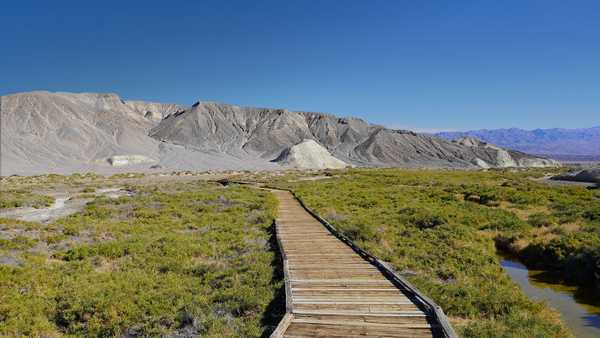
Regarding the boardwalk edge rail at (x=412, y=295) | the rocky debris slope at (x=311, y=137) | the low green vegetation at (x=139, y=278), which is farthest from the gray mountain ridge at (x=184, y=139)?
the boardwalk edge rail at (x=412, y=295)

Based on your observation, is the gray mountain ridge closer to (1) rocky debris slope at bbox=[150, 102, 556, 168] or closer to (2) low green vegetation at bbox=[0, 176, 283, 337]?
(1) rocky debris slope at bbox=[150, 102, 556, 168]

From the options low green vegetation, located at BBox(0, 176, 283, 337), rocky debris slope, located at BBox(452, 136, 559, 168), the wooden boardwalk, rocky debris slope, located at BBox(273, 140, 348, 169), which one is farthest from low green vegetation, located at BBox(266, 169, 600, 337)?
rocky debris slope, located at BBox(452, 136, 559, 168)

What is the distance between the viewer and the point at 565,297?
11.2 m

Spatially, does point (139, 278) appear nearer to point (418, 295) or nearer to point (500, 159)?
point (418, 295)

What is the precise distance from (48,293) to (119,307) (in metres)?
2.72

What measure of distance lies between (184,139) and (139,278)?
4993 inches

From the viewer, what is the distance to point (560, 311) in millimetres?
10227

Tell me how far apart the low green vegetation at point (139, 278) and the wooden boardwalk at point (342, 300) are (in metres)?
0.68

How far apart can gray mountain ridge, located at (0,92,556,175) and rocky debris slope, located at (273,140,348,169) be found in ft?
8.08

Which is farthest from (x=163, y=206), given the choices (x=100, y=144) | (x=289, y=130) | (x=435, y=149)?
(x=435, y=149)

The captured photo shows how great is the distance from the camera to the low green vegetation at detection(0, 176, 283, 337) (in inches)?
316

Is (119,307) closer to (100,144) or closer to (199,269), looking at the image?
(199,269)

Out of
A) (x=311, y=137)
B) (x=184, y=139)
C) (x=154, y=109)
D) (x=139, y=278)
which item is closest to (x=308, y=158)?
(x=311, y=137)

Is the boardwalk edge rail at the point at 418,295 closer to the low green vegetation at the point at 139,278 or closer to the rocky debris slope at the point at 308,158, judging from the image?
the low green vegetation at the point at 139,278
